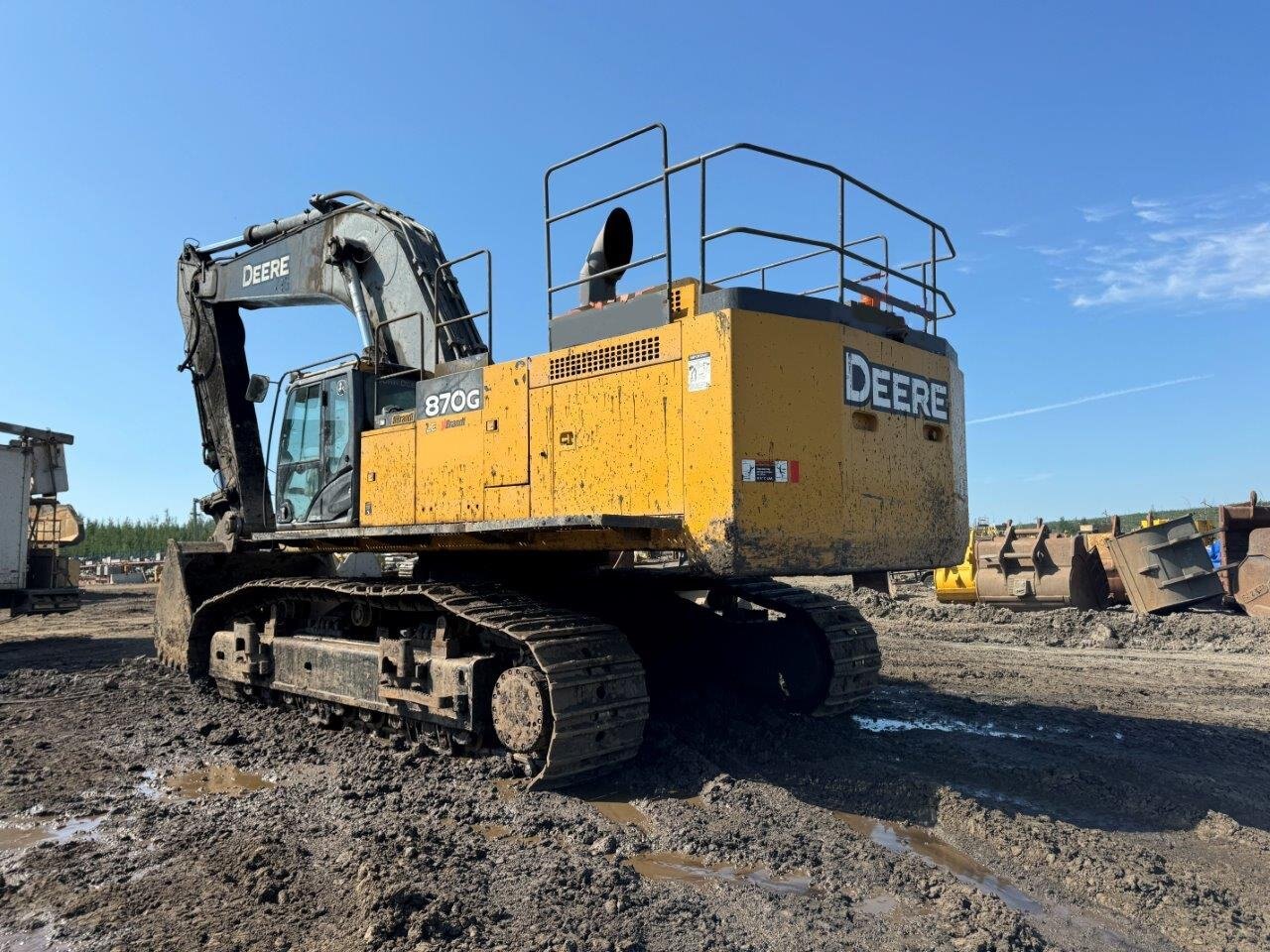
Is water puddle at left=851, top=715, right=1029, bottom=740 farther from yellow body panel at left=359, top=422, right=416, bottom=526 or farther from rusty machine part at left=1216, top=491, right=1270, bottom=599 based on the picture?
rusty machine part at left=1216, top=491, right=1270, bottom=599

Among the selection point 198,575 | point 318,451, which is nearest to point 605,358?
point 318,451

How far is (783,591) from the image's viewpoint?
7.86 m

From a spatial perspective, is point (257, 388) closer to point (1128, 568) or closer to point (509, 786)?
point (509, 786)

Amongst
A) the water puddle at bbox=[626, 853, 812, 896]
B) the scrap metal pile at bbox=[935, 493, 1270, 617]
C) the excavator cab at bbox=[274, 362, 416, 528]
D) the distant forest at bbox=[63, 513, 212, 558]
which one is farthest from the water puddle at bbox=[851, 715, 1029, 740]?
the distant forest at bbox=[63, 513, 212, 558]

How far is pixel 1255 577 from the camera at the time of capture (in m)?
14.4

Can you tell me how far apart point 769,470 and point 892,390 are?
1.32 metres

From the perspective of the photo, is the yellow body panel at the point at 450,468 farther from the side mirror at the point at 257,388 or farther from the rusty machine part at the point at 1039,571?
the rusty machine part at the point at 1039,571

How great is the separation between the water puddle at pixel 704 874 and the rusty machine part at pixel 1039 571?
12914 millimetres

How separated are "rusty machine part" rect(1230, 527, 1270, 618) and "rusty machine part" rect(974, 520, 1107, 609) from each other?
199cm

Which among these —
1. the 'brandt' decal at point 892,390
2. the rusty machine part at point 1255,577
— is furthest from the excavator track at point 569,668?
the rusty machine part at point 1255,577

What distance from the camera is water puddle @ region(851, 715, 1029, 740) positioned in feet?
23.5

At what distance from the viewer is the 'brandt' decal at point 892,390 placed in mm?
5605

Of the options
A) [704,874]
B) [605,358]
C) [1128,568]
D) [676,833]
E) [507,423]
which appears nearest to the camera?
[704,874]

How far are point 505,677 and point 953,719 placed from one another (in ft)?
13.5
